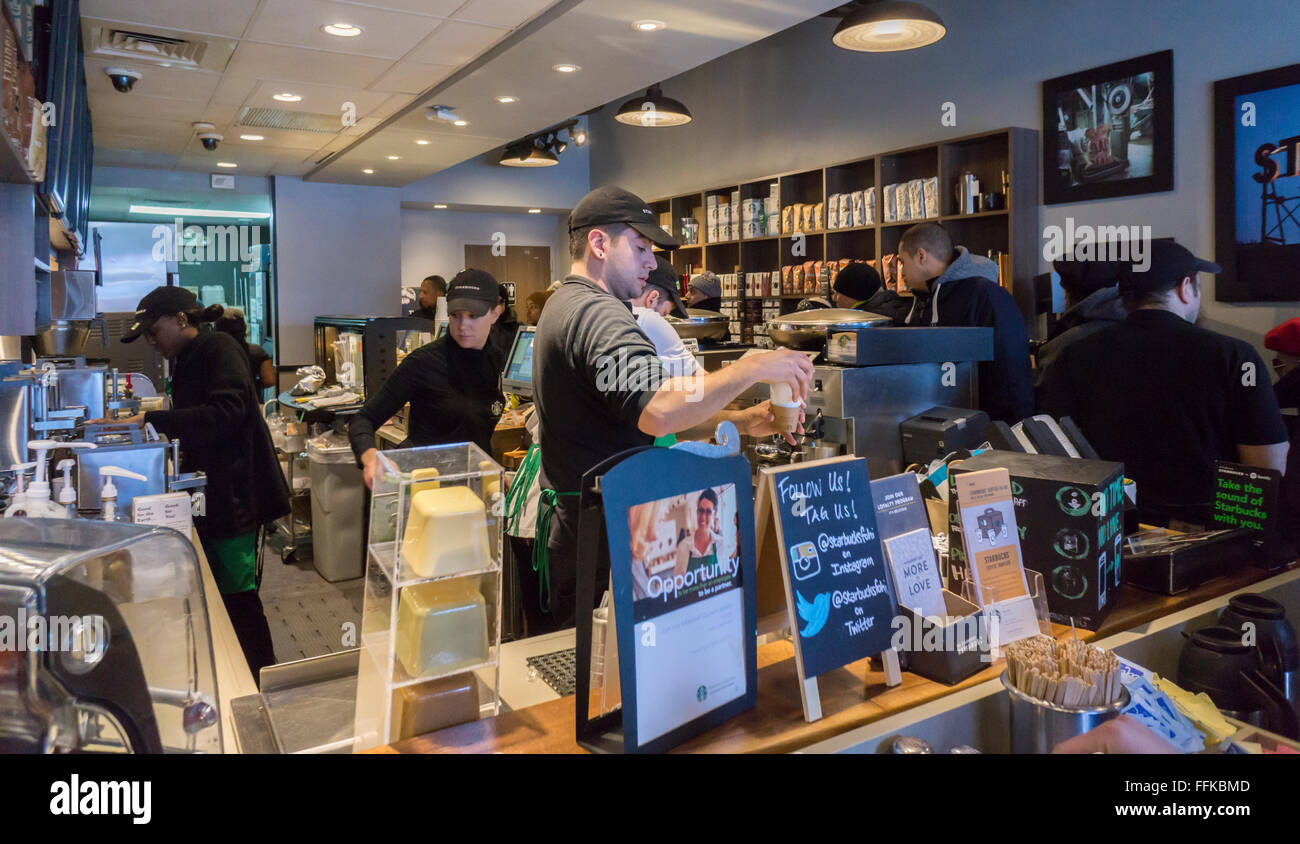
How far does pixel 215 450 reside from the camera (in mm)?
2979

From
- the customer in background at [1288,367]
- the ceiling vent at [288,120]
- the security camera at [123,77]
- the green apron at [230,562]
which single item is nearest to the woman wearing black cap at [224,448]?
the green apron at [230,562]

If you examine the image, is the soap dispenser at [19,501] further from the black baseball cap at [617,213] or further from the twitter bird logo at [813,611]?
the twitter bird logo at [813,611]

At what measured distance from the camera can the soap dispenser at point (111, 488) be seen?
2.00m

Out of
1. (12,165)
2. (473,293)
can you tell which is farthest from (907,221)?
(12,165)

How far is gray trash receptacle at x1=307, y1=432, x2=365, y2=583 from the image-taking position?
4930 millimetres

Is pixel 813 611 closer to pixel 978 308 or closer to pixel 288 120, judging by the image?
pixel 978 308

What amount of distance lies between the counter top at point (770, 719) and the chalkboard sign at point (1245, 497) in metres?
0.89

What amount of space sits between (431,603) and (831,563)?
539 millimetres

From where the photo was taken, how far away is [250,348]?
6707 mm

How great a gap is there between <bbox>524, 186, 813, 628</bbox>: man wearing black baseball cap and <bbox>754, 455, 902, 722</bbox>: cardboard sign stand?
0.44 meters

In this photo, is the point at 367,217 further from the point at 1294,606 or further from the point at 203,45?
the point at 1294,606

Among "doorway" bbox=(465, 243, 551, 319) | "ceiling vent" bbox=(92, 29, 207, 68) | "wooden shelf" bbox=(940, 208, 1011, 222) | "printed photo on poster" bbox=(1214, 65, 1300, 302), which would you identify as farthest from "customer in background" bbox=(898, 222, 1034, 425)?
"doorway" bbox=(465, 243, 551, 319)
